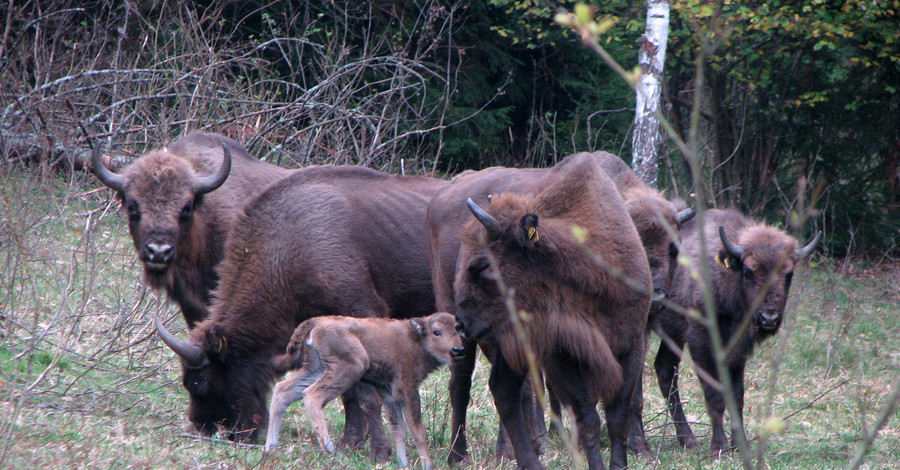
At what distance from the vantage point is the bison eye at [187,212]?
7.07 meters

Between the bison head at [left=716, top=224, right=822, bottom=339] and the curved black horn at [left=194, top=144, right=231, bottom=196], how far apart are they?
13.5 ft

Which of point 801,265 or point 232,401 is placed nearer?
point 232,401

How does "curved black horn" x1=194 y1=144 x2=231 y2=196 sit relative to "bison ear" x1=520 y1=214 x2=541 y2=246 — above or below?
below

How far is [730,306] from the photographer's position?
25.1 ft

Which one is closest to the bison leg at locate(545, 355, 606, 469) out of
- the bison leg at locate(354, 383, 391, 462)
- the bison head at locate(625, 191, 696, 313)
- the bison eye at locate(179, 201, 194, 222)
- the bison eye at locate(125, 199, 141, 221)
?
the bison head at locate(625, 191, 696, 313)

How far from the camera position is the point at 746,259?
756 cm

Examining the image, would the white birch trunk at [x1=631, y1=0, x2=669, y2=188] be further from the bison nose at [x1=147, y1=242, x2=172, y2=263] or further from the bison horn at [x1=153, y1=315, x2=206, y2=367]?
the bison horn at [x1=153, y1=315, x2=206, y2=367]

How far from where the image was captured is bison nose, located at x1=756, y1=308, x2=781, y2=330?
7.07 meters

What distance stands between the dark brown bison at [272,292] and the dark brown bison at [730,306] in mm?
2453

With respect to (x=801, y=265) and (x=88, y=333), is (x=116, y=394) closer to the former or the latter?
(x=88, y=333)

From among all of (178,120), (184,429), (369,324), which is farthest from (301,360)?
(178,120)

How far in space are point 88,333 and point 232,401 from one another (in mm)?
2848

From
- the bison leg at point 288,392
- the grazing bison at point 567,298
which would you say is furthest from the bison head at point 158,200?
the grazing bison at point 567,298

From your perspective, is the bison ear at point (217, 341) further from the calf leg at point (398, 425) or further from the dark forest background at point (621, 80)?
the dark forest background at point (621, 80)
